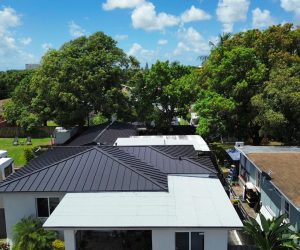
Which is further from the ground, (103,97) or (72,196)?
(103,97)

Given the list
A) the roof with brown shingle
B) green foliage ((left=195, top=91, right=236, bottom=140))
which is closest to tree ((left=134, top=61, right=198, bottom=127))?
green foliage ((left=195, top=91, right=236, bottom=140))

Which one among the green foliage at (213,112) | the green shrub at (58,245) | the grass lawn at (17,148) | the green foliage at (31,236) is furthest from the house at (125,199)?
the grass lawn at (17,148)

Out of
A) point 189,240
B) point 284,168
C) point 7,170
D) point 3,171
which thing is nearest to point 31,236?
point 189,240

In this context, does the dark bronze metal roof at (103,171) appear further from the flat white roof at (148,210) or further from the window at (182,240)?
the window at (182,240)

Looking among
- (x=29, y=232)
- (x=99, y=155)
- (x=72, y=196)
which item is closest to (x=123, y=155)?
(x=99, y=155)

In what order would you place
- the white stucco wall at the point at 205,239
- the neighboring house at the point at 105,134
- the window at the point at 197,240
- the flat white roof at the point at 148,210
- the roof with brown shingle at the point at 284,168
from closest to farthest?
the flat white roof at the point at 148,210
the white stucco wall at the point at 205,239
the window at the point at 197,240
the roof with brown shingle at the point at 284,168
the neighboring house at the point at 105,134

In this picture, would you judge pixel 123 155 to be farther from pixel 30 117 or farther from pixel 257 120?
pixel 30 117

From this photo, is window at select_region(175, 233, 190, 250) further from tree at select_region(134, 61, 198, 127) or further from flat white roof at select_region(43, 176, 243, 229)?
tree at select_region(134, 61, 198, 127)
